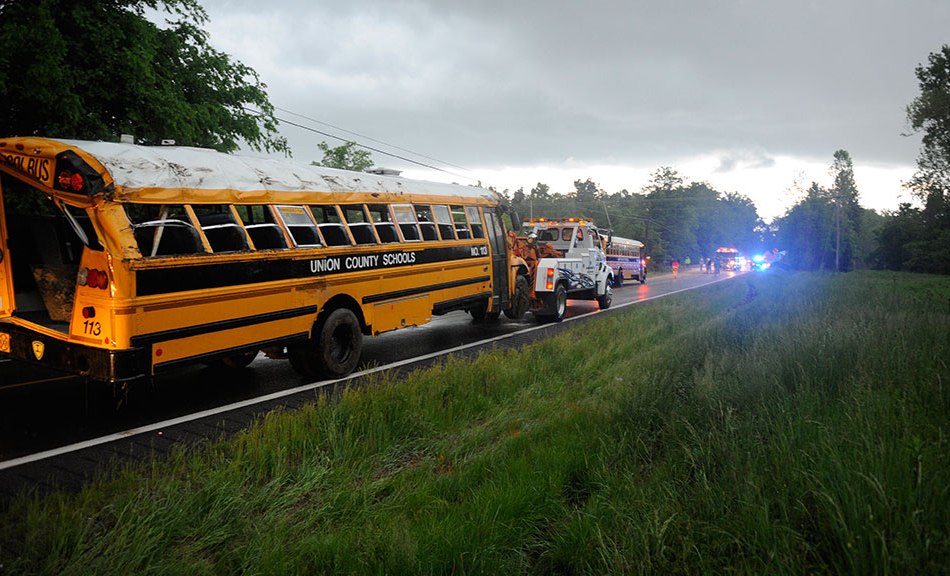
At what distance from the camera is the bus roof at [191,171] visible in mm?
6254

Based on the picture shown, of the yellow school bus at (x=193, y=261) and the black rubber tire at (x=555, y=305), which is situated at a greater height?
the yellow school bus at (x=193, y=261)

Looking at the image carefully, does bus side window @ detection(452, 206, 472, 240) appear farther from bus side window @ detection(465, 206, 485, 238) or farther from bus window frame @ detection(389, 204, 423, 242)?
bus window frame @ detection(389, 204, 423, 242)

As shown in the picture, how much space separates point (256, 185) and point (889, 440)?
268 inches

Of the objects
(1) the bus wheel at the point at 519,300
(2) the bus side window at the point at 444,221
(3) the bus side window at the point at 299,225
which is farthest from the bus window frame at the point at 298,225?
(1) the bus wheel at the point at 519,300

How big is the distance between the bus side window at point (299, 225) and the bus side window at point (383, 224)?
1.36 meters

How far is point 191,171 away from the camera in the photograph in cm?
699

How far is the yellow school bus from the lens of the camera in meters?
6.10

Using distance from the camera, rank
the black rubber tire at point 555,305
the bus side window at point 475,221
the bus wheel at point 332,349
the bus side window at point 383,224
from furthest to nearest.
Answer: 1. the black rubber tire at point 555,305
2. the bus side window at point 475,221
3. the bus side window at point 383,224
4. the bus wheel at point 332,349

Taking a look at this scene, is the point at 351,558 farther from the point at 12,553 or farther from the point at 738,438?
the point at 738,438

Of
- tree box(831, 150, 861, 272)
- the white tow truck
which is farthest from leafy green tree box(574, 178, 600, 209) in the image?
the white tow truck

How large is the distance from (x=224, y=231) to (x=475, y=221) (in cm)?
616

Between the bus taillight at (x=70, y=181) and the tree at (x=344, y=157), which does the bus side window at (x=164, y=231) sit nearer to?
the bus taillight at (x=70, y=181)

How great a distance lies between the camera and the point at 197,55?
1612 cm

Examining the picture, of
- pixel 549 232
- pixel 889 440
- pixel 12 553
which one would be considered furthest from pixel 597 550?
pixel 549 232
